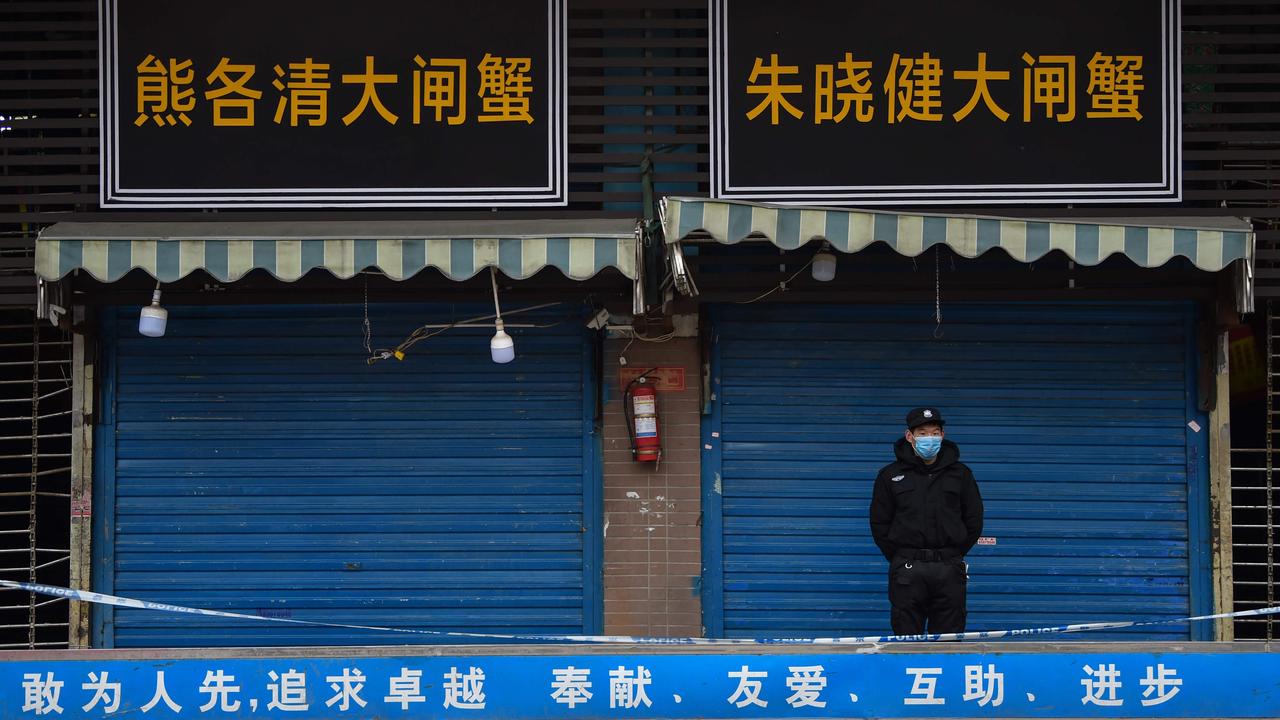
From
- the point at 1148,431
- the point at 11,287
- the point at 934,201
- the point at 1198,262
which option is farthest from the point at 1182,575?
the point at 11,287

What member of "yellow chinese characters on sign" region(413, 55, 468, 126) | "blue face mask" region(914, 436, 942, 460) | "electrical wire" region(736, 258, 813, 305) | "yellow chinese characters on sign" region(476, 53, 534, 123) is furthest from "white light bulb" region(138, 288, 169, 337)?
"blue face mask" region(914, 436, 942, 460)

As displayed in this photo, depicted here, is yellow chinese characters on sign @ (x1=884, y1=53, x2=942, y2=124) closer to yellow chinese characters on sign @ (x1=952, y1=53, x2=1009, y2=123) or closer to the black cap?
yellow chinese characters on sign @ (x1=952, y1=53, x2=1009, y2=123)

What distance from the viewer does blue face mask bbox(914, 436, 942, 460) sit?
7270 mm

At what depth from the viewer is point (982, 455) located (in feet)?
28.5

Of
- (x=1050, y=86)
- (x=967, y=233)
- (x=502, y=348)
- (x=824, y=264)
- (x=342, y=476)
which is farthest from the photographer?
(x=342, y=476)

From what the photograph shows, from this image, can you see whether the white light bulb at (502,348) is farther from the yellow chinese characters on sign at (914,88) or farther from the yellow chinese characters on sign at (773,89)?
the yellow chinese characters on sign at (914,88)

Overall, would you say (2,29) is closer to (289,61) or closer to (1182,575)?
(289,61)

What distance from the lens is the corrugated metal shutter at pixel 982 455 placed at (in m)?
8.61

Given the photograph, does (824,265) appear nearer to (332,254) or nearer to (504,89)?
(504,89)

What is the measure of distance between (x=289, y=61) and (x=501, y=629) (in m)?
4.22

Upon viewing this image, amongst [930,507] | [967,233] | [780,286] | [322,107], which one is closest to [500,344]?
[780,286]

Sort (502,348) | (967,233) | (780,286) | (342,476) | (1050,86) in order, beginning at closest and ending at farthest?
1. (967,233)
2. (502,348)
3. (1050,86)
4. (780,286)
5. (342,476)

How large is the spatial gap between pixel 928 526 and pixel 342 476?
4091mm

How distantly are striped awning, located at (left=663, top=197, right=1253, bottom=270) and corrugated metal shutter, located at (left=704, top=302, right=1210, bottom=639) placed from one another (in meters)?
1.28
